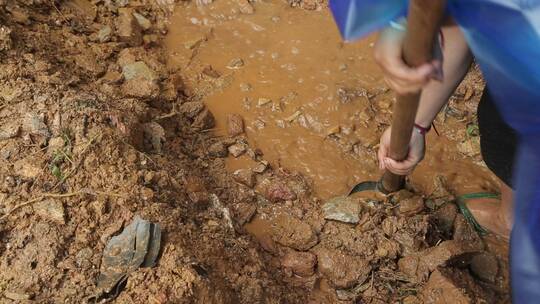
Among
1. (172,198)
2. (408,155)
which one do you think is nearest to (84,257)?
(172,198)

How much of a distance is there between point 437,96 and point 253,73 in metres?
1.42

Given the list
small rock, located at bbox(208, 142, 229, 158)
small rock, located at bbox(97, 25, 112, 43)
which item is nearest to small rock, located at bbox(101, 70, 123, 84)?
small rock, located at bbox(97, 25, 112, 43)

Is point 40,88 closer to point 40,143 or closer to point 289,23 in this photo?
point 40,143

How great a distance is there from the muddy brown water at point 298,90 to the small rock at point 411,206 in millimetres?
170

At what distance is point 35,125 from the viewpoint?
1881 mm

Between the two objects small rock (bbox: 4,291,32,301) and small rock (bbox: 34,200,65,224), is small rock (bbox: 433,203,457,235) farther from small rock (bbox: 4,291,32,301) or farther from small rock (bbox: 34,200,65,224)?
small rock (bbox: 4,291,32,301)

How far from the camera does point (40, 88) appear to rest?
81.0 inches

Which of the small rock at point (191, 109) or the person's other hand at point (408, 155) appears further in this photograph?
the small rock at point (191, 109)

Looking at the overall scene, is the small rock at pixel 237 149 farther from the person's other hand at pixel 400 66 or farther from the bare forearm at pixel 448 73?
the person's other hand at pixel 400 66

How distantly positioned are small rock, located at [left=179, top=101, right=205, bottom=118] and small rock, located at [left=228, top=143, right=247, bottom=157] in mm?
258

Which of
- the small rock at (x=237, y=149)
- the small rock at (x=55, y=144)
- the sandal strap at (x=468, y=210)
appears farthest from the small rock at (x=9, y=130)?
the sandal strap at (x=468, y=210)

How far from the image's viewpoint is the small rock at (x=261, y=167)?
242 cm

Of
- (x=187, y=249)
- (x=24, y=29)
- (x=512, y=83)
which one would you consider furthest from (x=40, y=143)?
(x=512, y=83)

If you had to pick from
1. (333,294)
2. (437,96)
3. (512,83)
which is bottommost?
(333,294)
